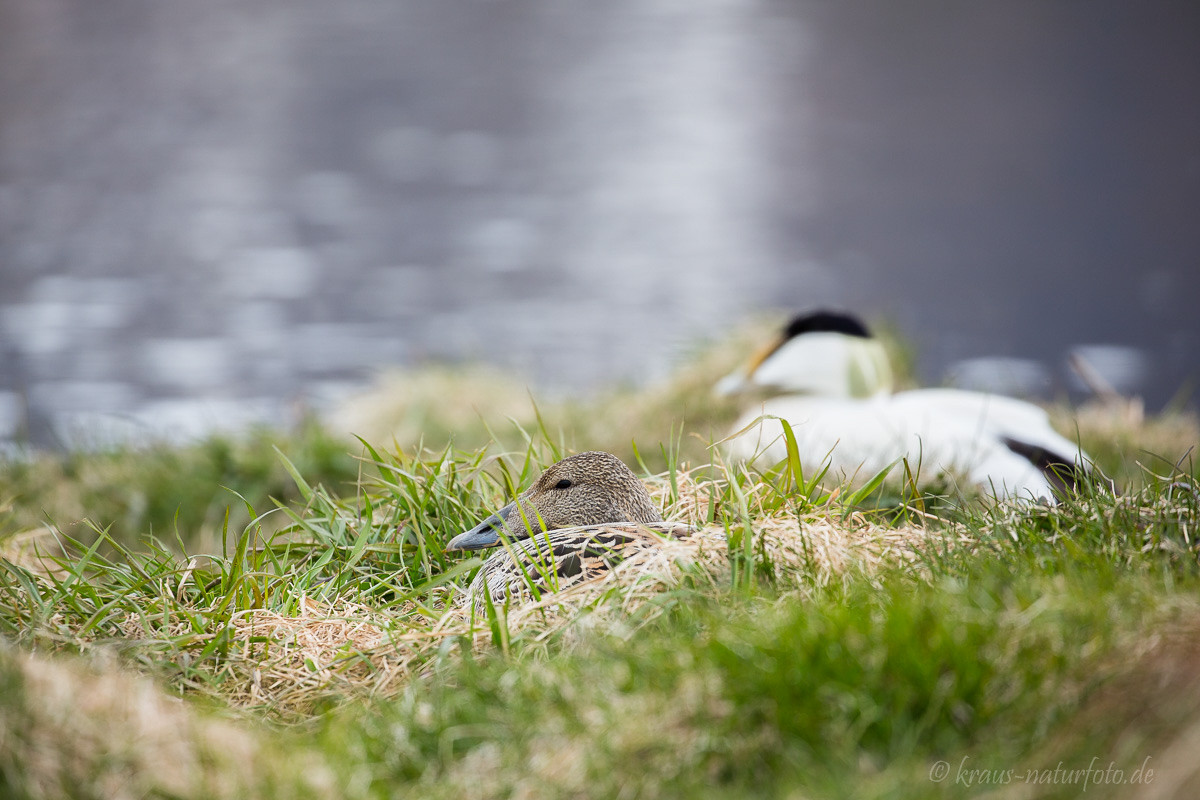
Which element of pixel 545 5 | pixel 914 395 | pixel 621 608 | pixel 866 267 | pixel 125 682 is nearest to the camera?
pixel 125 682

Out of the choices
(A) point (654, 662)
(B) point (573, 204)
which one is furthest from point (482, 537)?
(B) point (573, 204)

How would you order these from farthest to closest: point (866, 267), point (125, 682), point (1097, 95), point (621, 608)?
point (1097, 95) < point (866, 267) < point (621, 608) < point (125, 682)

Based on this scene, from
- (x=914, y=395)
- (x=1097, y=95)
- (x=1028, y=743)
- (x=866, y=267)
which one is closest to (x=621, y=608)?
(x=1028, y=743)

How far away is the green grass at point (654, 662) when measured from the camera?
1.75m

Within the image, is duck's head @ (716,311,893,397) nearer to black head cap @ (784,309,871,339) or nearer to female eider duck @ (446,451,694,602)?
black head cap @ (784,309,871,339)

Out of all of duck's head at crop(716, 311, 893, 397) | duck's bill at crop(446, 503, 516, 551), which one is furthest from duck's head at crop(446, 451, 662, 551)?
duck's head at crop(716, 311, 893, 397)

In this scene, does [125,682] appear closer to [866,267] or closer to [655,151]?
[866,267]

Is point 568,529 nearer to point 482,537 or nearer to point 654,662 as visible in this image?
point 482,537

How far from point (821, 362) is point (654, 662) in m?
3.71

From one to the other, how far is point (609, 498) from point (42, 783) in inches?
58.2

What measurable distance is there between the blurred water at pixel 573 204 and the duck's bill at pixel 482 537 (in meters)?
4.60

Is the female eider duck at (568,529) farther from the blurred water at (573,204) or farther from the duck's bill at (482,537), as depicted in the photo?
the blurred water at (573,204)

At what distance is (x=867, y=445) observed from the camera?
179 inches

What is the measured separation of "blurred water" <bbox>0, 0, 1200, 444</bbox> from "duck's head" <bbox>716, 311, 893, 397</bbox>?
2208mm
